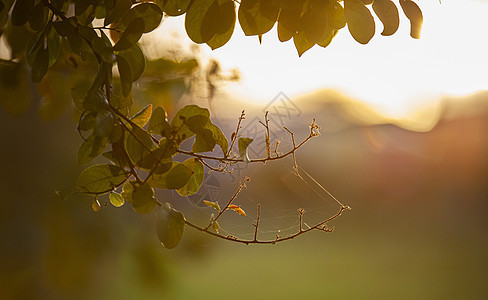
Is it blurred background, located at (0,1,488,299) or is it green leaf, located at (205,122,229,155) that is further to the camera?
blurred background, located at (0,1,488,299)

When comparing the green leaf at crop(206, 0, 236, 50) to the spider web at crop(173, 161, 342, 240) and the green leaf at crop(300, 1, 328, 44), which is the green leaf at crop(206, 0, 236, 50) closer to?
the green leaf at crop(300, 1, 328, 44)

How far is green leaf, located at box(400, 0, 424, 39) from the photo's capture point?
12.8 inches

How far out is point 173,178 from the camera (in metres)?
0.33

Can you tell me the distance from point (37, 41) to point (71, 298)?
0.77 m

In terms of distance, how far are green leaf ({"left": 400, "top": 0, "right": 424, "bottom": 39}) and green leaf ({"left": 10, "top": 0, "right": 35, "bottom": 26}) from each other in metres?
0.27

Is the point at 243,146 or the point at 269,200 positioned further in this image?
the point at 269,200

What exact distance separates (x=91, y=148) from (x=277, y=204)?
40cm

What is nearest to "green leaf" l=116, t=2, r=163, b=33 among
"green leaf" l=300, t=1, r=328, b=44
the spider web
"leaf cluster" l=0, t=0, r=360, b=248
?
"leaf cluster" l=0, t=0, r=360, b=248

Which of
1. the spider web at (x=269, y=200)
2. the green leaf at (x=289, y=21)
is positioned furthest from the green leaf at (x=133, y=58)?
the spider web at (x=269, y=200)

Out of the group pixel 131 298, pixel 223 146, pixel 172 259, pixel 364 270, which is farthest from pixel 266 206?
pixel 364 270

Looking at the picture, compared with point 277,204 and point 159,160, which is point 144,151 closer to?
point 159,160

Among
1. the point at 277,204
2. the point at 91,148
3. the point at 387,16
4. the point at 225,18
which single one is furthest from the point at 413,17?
the point at 277,204

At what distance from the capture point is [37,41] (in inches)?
13.6

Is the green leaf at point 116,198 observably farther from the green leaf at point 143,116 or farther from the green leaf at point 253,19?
the green leaf at point 253,19
